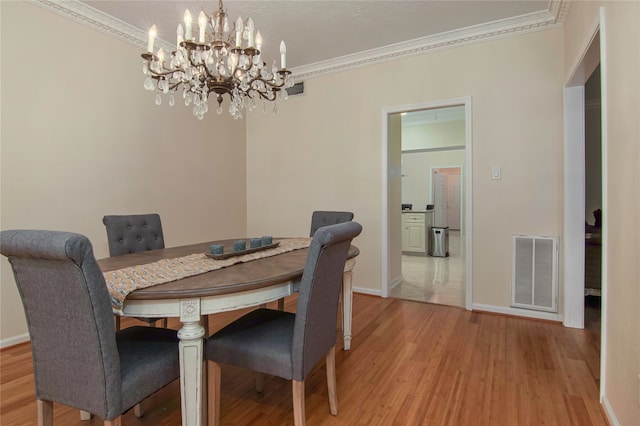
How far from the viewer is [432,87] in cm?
344

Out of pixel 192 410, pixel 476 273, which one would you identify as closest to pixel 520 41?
pixel 476 273

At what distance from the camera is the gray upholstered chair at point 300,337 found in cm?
140

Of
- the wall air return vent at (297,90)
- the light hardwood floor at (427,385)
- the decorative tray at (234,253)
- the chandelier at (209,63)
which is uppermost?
the wall air return vent at (297,90)

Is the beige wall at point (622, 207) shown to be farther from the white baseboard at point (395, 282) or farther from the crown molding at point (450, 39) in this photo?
the white baseboard at point (395, 282)

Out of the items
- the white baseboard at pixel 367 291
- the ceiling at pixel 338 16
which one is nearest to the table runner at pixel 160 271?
the white baseboard at pixel 367 291

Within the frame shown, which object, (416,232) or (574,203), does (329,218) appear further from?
(416,232)

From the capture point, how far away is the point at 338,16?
9.76 ft

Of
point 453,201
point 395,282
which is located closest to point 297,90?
point 395,282

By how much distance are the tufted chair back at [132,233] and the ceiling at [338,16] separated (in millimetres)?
1797

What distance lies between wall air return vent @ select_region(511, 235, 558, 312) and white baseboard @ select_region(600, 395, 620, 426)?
52.9 inches

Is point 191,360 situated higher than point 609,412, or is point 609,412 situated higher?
point 191,360

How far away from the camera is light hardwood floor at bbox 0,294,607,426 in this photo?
1.67 metres

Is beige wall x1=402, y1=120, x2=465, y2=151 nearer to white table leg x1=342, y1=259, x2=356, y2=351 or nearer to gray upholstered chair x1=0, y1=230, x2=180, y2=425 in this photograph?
white table leg x1=342, y1=259, x2=356, y2=351

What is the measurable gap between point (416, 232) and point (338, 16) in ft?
15.0
